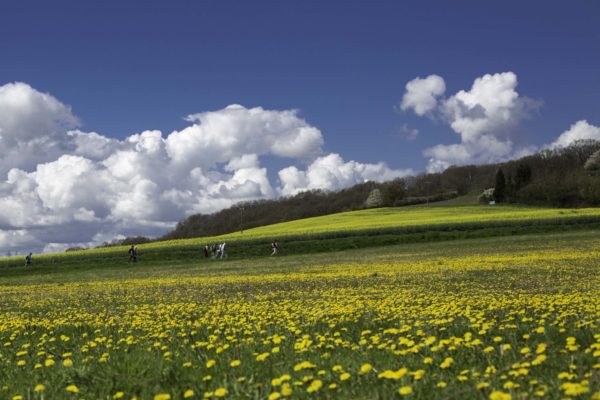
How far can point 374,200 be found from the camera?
443ft

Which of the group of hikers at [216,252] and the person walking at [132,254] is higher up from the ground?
the person walking at [132,254]

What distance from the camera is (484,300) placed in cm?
1088

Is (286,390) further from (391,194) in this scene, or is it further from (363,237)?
(391,194)

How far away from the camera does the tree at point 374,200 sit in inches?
5251

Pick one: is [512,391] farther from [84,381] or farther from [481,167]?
[481,167]

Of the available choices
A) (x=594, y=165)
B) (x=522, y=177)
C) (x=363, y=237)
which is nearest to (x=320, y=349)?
(x=363, y=237)

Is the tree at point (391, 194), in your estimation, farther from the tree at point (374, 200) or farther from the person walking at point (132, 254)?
the person walking at point (132, 254)

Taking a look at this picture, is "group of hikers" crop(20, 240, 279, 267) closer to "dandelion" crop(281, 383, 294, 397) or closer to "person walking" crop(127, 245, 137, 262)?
"person walking" crop(127, 245, 137, 262)

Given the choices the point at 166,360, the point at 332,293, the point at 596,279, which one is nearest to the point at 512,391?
the point at 166,360

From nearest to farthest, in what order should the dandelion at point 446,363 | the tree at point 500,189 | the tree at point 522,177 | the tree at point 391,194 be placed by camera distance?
the dandelion at point 446,363 < the tree at point 500,189 < the tree at point 522,177 < the tree at point 391,194

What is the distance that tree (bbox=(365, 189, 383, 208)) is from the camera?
5251 inches

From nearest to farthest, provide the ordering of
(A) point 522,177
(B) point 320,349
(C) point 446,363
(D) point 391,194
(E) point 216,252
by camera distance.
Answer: (C) point 446,363
(B) point 320,349
(E) point 216,252
(A) point 522,177
(D) point 391,194

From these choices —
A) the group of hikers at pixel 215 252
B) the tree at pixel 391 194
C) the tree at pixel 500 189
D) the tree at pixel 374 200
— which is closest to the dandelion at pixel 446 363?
the group of hikers at pixel 215 252

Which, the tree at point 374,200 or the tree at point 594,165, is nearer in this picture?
the tree at point 594,165
